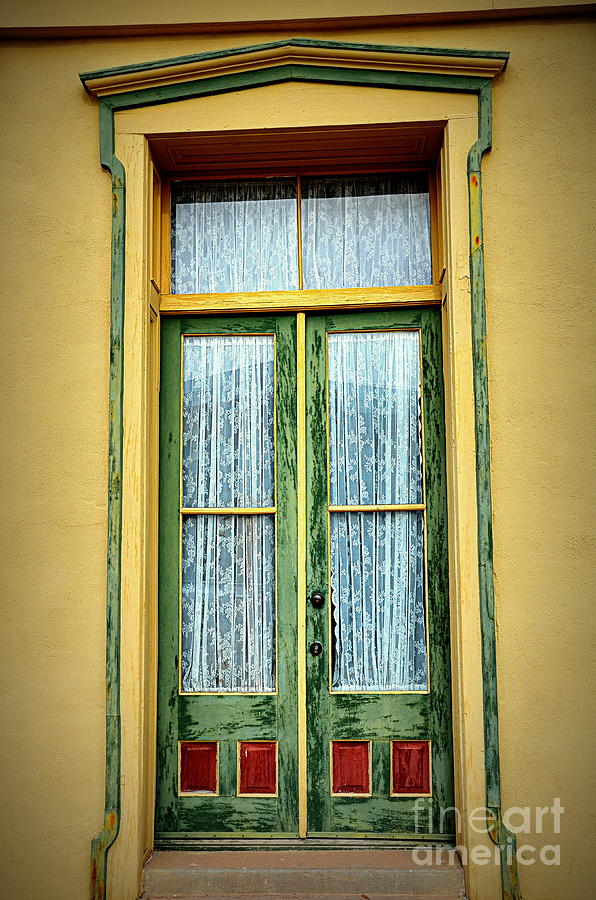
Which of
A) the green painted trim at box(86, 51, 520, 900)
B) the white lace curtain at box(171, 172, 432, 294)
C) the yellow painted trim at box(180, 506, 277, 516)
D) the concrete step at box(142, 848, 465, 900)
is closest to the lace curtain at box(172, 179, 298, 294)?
the white lace curtain at box(171, 172, 432, 294)

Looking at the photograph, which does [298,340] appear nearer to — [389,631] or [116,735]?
[389,631]

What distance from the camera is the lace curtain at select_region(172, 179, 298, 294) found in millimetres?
4258

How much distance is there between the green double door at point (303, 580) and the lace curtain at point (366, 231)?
0.78 feet

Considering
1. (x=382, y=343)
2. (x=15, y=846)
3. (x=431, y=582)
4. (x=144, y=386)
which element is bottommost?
(x=15, y=846)

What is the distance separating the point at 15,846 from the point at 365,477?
2.33m

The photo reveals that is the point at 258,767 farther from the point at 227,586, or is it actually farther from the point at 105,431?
the point at 105,431

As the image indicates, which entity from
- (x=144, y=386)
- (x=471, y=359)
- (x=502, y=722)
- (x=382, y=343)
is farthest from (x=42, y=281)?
(x=502, y=722)

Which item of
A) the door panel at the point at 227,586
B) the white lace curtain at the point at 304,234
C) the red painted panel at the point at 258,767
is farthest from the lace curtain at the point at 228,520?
the white lace curtain at the point at 304,234

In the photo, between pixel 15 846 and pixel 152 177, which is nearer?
pixel 15 846

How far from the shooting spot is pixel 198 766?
3.96 meters

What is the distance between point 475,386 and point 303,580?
125 cm

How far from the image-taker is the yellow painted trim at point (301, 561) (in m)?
3.91

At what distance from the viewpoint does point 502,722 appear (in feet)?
11.8

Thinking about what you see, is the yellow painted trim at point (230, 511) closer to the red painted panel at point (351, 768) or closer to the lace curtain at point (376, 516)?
the lace curtain at point (376, 516)
